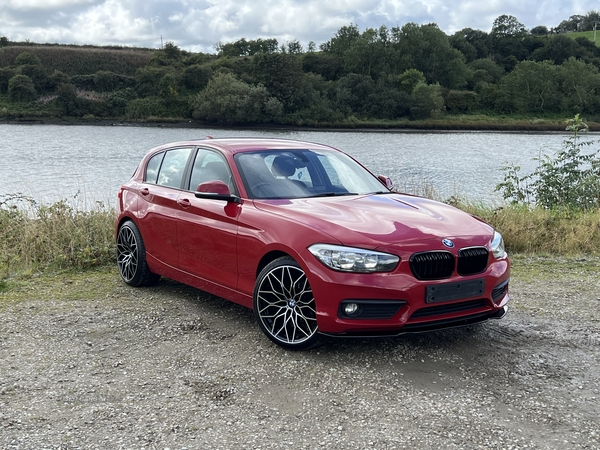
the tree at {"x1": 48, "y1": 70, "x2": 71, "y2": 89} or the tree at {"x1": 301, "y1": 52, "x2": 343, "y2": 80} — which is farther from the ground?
the tree at {"x1": 301, "y1": 52, "x2": 343, "y2": 80}

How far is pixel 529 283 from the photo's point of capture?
7570 millimetres

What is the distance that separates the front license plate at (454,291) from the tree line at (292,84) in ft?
220

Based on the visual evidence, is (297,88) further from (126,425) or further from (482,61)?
(126,425)

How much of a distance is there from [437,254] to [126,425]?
235 cm

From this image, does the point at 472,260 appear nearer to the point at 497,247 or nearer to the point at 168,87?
the point at 497,247

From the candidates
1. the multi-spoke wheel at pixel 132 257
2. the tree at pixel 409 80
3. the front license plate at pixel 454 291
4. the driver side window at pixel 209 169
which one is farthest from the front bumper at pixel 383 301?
the tree at pixel 409 80

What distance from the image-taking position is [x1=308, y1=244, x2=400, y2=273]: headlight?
14.5ft

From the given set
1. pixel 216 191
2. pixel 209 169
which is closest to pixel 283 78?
pixel 209 169

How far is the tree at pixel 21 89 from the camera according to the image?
258ft

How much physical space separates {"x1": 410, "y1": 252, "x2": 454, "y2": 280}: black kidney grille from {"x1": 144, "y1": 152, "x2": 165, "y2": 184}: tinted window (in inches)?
134

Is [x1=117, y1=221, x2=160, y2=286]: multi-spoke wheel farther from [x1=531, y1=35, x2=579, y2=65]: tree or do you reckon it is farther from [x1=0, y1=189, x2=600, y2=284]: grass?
[x1=531, y1=35, x2=579, y2=65]: tree

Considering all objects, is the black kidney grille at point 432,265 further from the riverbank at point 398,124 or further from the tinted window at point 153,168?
the riverbank at point 398,124

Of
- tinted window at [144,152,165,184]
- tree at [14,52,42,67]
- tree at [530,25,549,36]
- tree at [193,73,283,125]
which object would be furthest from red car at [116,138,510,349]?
tree at [530,25,549,36]

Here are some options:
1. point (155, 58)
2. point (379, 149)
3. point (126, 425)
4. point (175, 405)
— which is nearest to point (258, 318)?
point (175, 405)
